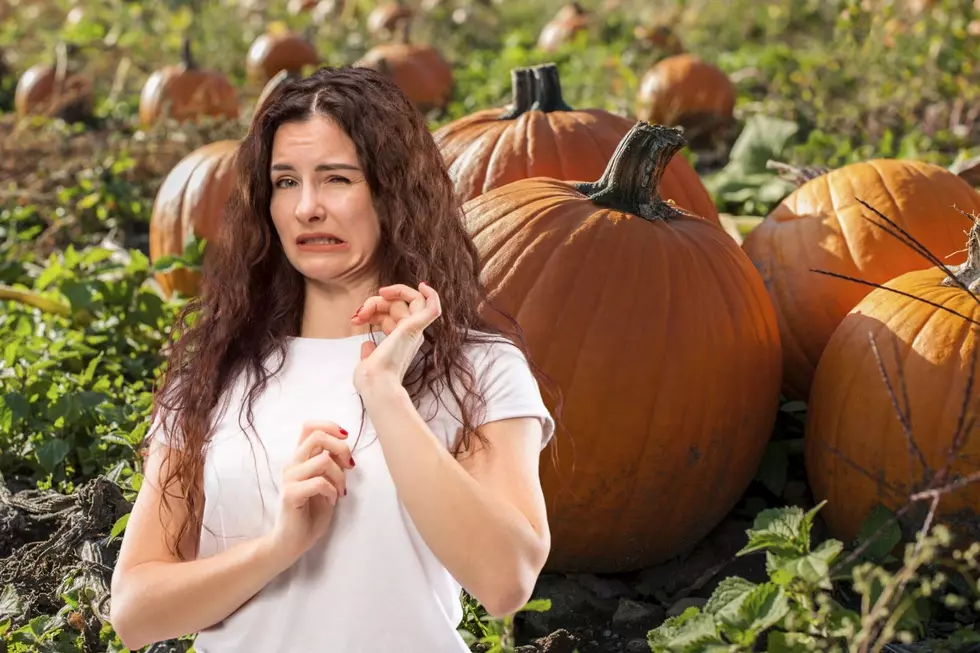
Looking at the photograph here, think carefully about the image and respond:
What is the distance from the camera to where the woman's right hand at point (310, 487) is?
5.14 feet

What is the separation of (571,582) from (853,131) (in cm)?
401

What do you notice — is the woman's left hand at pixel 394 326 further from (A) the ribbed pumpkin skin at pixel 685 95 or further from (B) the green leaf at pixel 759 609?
(A) the ribbed pumpkin skin at pixel 685 95

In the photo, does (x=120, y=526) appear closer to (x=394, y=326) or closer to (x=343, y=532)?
(x=343, y=532)

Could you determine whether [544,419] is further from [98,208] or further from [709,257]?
[98,208]

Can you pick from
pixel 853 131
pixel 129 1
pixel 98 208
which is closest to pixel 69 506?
pixel 98 208

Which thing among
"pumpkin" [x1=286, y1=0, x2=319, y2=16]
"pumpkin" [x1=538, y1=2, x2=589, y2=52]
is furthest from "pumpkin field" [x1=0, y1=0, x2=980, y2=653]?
"pumpkin" [x1=286, y1=0, x2=319, y2=16]

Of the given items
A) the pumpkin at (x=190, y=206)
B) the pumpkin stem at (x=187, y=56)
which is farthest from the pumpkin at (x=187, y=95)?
the pumpkin at (x=190, y=206)

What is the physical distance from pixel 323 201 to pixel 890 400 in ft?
4.66

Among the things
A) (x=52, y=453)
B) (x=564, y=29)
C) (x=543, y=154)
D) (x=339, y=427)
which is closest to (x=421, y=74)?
(x=564, y=29)

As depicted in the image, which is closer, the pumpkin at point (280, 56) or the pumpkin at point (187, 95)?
the pumpkin at point (187, 95)

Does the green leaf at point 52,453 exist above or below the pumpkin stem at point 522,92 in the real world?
below

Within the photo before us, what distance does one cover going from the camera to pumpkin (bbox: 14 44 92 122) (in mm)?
7254

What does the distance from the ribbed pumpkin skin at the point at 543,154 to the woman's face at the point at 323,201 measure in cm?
144

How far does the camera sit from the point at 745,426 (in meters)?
2.73
